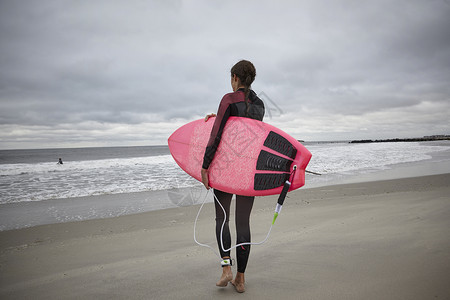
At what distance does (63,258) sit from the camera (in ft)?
9.38

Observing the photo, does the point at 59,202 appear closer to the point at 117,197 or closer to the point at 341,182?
the point at 117,197

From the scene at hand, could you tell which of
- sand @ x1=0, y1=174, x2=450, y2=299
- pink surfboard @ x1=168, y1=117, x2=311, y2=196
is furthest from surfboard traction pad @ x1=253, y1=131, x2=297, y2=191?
sand @ x1=0, y1=174, x2=450, y2=299

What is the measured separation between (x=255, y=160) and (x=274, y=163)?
161 millimetres

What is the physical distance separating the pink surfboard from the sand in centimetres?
84

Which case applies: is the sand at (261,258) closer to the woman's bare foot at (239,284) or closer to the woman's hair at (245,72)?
the woman's bare foot at (239,284)

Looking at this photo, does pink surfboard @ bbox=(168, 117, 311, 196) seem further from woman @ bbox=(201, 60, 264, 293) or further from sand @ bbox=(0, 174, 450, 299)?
sand @ bbox=(0, 174, 450, 299)

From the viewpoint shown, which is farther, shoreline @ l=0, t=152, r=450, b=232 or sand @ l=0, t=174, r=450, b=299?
shoreline @ l=0, t=152, r=450, b=232

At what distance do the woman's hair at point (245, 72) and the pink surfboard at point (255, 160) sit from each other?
255 mm

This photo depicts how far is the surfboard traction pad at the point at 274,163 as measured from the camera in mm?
1979

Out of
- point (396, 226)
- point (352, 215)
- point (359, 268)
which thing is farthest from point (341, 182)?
point (359, 268)

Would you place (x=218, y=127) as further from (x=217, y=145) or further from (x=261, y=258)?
(x=261, y=258)

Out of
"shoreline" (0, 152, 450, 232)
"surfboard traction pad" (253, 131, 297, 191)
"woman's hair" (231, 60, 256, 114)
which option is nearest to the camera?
"woman's hair" (231, 60, 256, 114)

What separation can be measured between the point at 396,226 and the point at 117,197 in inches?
236

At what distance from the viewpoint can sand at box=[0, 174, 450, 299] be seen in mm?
1930
